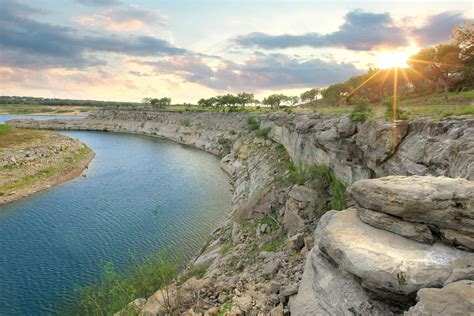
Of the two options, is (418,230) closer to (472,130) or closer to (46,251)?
(472,130)

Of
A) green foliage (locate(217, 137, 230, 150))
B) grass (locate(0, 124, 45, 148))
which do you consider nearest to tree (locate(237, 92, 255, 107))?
green foliage (locate(217, 137, 230, 150))

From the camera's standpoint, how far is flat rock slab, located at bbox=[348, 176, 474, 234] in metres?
10.3

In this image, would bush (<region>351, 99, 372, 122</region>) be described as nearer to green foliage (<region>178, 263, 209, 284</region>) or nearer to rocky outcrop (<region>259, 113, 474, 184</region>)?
rocky outcrop (<region>259, 113, 474, 184</region>)

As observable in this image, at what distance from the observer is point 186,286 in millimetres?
21172

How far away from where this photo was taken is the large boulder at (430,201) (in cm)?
1023

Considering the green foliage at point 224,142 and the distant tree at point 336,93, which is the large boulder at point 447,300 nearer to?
the green foliage at point 224,142

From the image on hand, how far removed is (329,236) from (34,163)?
2596 inches

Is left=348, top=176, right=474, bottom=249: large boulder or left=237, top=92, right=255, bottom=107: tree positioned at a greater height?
left=237, top=92, right=255, bottom=107: tree

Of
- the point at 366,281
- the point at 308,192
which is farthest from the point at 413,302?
the point at 308,192

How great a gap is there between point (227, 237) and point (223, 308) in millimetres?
14549

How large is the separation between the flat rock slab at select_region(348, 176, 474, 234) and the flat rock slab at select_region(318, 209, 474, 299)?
903 millimetres

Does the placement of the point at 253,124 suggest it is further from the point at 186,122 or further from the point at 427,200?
the point at 427,200

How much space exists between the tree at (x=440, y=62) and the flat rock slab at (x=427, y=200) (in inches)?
1686

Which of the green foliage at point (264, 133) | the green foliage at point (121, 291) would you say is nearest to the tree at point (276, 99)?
the green foliage at point (264, 133)
